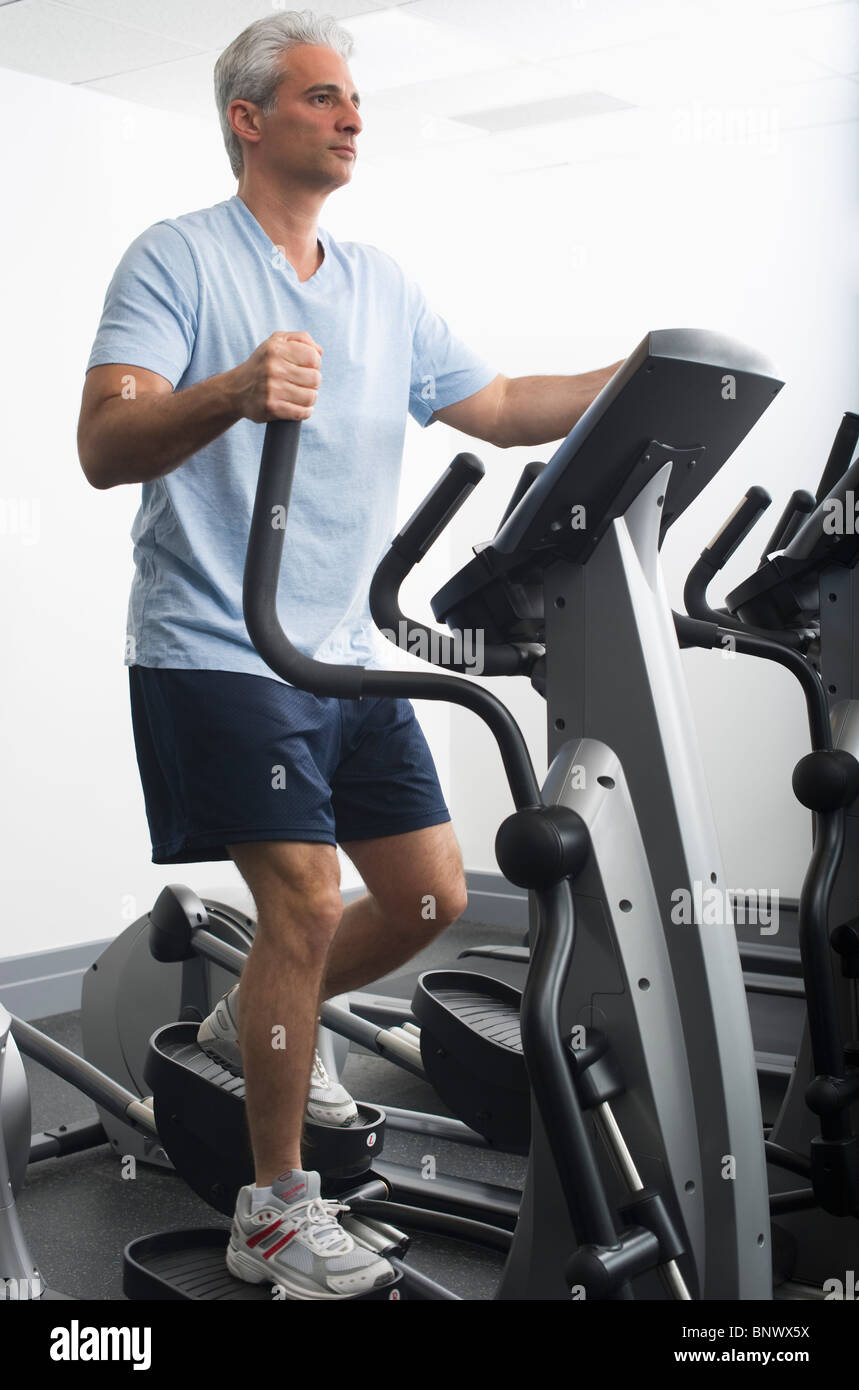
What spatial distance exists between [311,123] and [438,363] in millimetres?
430

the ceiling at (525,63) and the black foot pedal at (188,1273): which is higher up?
the ceiling at (525,63)

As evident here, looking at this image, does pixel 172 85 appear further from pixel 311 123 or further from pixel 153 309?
pixel 153 309

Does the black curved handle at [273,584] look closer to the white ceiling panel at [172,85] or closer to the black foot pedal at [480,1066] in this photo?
the black foot pedal at [480,1066]

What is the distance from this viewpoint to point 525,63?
3.92 m

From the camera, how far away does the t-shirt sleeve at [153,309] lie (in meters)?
1.86

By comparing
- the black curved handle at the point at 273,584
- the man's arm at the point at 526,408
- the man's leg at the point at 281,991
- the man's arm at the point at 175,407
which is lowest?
the man's leg at the point at 281,991

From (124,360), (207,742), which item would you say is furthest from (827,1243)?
(124,360)

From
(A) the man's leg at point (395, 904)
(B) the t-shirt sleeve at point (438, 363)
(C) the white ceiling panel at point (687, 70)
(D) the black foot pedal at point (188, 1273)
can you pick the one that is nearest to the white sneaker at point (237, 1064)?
(A) the man's leg at point (395, 904)

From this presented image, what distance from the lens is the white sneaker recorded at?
229cm

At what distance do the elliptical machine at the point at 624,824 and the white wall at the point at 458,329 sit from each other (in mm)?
2468

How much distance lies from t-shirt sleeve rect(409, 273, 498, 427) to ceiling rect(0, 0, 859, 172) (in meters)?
1.61

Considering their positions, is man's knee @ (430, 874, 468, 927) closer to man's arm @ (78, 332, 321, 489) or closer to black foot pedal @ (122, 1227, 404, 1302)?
black foot pedal @ (122, 1227, 404, 1302)

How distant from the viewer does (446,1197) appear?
2447mm

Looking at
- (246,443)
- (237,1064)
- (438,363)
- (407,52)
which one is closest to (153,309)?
(246,443)
